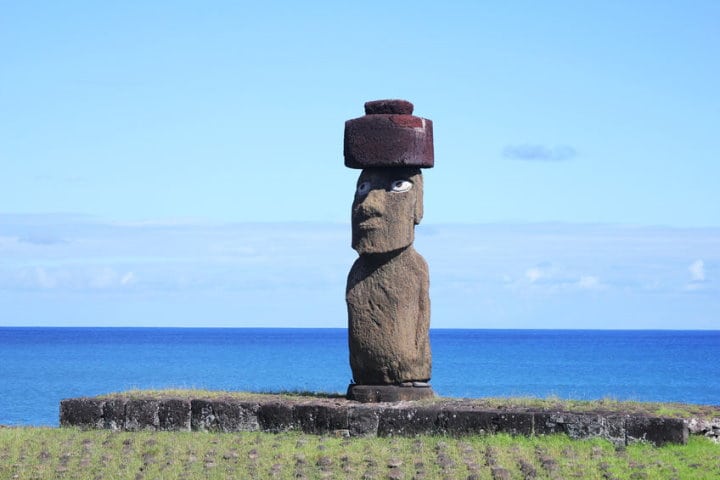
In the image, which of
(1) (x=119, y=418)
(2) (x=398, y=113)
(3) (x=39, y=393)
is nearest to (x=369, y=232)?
(2) (x=398, y=113)

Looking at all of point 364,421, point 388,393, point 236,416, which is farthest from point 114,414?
point 388,393

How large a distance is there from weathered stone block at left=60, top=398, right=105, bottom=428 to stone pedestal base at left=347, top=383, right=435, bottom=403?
3.60 meters

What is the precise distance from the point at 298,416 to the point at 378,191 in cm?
332

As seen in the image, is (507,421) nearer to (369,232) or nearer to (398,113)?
(369,232)

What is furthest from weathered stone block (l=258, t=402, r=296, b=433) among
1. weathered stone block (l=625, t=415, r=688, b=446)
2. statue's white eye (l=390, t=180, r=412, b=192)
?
weathered stone block (l=625, t=415, r=688, b=446)

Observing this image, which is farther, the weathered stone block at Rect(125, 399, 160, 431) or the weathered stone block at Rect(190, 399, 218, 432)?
the weathered stone block at Rect(125, 399, 160, 431)

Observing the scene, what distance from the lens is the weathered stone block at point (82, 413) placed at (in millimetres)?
16391

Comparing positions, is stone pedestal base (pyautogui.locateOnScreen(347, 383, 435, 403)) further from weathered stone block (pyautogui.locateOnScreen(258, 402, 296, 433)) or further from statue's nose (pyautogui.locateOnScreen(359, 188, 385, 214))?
statue's nose (pyautogui.locateOnScreen(359, 188, 385, 214))

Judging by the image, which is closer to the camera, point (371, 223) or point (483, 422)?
point (483, 422)

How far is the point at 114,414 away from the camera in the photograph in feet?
53.5

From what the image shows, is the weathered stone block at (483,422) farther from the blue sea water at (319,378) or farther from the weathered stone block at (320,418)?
the blue sea water at (319,378)

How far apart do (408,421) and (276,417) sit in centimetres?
180

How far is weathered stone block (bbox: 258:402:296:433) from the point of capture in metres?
15.4

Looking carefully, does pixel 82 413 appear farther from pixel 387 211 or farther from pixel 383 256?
pixel 387 211
